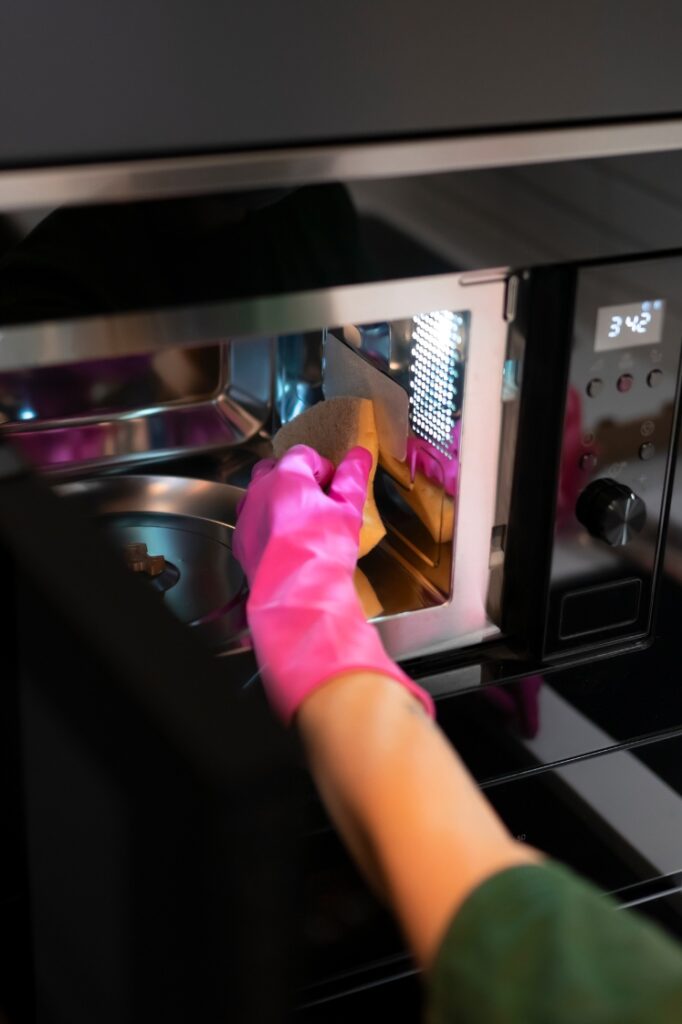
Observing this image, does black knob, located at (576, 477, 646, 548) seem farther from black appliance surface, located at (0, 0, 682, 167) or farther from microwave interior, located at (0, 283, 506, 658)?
black appliance surface, located at (0, 0, 682, 167)

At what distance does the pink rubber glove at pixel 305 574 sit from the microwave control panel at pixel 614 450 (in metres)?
0.14

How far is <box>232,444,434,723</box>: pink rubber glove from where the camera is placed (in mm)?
574

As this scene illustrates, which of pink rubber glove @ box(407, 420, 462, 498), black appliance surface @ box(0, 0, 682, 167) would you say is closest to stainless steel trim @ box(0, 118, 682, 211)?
A: black appliance surface @ box(0, 0, 682, 167)

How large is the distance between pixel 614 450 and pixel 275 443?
0.85 feet

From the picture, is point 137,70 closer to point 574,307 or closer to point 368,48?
point 368,48

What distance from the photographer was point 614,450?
2.71 feet

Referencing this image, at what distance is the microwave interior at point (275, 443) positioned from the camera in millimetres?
819

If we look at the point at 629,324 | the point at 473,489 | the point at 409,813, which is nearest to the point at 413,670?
the point at 473,489

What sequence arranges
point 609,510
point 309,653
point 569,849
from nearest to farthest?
point 309,653, point 609,510, point 569,849

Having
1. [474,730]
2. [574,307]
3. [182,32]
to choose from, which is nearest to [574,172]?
[574,307]

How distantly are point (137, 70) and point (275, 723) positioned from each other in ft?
1.19

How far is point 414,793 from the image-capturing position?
1.57 feet

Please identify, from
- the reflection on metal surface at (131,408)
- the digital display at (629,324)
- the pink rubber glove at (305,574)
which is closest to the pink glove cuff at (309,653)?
the pink rubber glove at (305,574)

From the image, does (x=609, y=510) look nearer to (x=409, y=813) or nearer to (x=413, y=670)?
(x=413, y=670)
